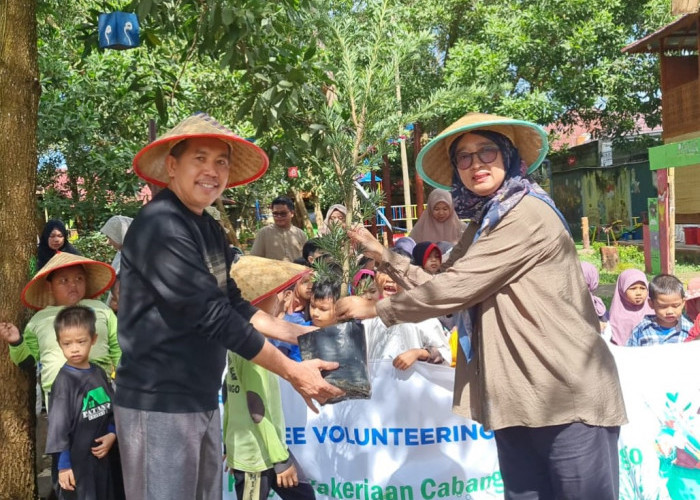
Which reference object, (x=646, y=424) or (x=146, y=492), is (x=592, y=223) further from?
(x=146, y=492)

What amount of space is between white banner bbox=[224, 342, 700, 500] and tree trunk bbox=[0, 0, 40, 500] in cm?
156

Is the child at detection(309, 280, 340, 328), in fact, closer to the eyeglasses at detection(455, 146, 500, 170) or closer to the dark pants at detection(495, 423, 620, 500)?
the eyeglasses at detection(455, 146, 500, 170)

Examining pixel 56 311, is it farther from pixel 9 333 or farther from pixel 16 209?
pixel 16 209

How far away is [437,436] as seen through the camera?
3.84m

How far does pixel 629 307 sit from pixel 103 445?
12.9 ft

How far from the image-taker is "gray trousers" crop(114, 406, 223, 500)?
2354mm

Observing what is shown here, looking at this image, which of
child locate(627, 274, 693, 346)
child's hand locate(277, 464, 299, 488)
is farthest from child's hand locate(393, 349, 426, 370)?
child locate(627, 274, 693, 346)

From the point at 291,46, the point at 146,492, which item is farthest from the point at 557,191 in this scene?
the point at 146,492

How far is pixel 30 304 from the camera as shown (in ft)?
12.9

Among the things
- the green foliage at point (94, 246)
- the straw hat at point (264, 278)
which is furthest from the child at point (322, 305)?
the green foliage at point (94, 246)

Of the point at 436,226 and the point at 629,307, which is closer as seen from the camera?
the point at 629,307

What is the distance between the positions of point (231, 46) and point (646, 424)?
3.14m

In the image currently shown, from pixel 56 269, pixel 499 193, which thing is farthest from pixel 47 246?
pixel 499 193

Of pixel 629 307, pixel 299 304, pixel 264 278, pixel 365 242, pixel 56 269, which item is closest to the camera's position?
pixel 365 242
